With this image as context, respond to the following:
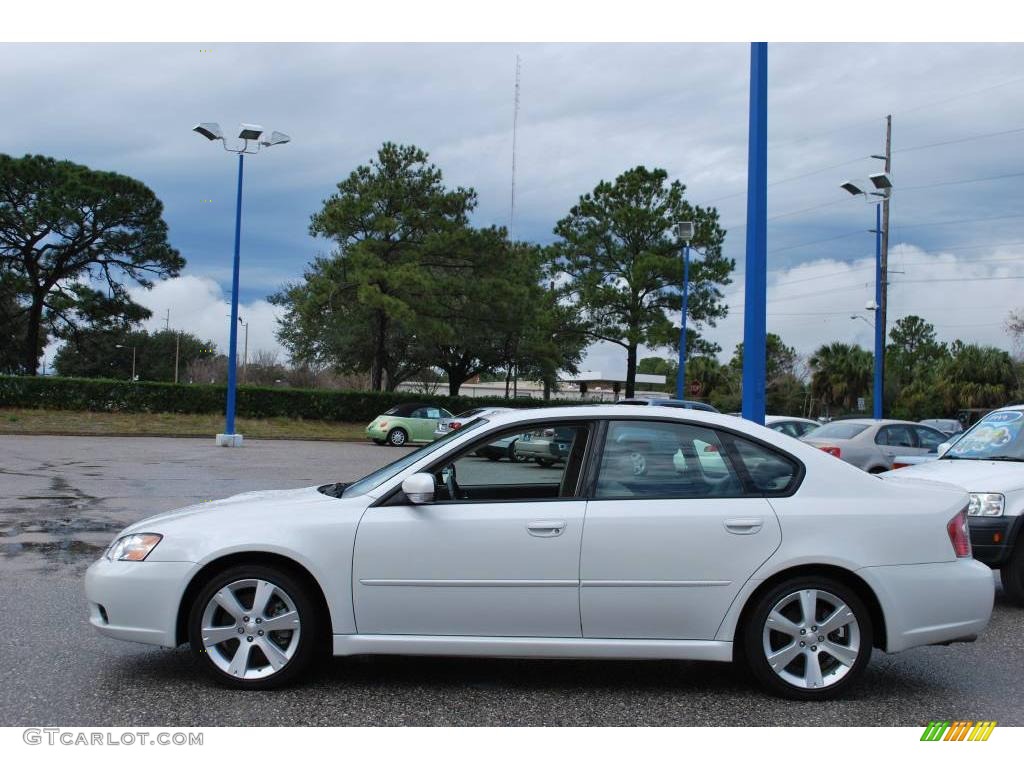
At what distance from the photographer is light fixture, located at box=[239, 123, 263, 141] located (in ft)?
76.6

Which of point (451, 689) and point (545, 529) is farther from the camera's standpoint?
point (451, 689)

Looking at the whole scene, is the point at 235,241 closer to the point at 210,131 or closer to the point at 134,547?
the point at 210,131

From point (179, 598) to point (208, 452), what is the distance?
18.5 meters

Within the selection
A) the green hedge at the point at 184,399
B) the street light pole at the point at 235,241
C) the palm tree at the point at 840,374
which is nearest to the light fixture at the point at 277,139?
the street light pole at the point at 235,241

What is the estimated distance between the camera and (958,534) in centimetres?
461

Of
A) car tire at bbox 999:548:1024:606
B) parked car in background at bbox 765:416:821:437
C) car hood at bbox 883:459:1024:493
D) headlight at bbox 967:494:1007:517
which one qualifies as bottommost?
car tire at bbox 999:548:1024:606

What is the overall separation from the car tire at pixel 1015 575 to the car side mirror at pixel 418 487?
4794 mm

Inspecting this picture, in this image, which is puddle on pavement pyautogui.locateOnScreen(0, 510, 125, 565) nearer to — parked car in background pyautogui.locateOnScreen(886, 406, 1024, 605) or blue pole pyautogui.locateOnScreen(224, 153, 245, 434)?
parked car in background pyautogui.locateOnScreen(886, 406, 1024, 605)

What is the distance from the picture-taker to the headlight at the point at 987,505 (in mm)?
6723

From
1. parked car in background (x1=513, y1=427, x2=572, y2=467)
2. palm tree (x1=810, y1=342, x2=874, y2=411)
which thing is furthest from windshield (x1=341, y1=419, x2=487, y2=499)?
palm tree (x1=810, y1=342, x2=874, y2=411)

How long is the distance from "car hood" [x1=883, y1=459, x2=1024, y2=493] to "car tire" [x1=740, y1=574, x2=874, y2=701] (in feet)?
7.90

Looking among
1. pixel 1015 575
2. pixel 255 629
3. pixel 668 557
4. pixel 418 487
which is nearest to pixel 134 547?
pixel 255 629

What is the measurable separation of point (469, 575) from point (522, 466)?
82cm
